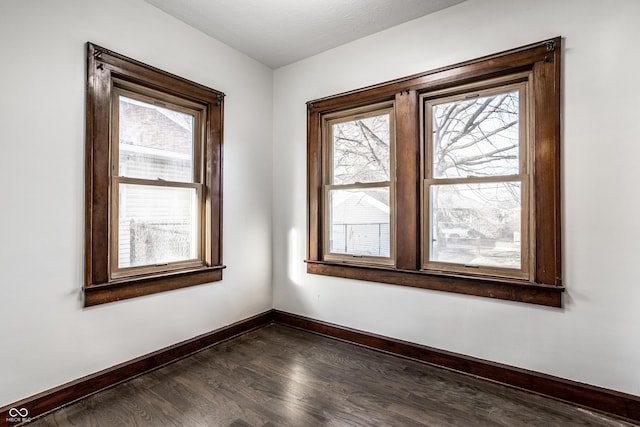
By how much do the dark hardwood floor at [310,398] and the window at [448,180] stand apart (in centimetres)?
69

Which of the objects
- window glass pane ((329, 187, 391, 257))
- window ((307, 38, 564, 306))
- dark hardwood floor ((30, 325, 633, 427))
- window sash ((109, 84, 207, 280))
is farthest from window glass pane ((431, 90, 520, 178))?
window sash ((109, 84, 207, 280))

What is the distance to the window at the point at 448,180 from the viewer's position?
7.20 ft

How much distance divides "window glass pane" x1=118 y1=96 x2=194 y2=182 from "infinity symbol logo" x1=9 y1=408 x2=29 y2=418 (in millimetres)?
1572

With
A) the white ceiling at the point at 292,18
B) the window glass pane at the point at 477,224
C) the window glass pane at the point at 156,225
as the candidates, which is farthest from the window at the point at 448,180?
the window glass pane at the point at 156,225

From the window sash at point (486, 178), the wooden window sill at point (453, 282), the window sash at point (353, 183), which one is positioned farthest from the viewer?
the window sash at point (353, 183)

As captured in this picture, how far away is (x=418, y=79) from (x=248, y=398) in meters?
2.75

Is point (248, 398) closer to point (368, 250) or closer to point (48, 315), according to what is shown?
point (48, 315)

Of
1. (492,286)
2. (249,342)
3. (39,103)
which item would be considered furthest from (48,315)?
(492,286)

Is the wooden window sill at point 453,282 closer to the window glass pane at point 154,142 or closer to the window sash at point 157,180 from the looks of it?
the window sash at point 157,180

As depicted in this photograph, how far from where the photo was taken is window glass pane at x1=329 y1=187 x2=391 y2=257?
298 centimetres

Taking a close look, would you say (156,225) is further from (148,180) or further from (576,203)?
(576,203)

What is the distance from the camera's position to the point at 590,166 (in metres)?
2.05

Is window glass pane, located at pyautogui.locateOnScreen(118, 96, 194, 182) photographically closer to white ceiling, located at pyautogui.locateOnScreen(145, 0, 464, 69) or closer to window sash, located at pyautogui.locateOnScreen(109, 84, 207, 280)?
window sash, located at pyautogui.locateOnScreen(109, 84, 207, 280)

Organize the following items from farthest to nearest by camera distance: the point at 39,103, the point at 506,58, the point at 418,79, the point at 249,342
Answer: the point at 249,342, the point at 418,79, the point at 506,58, the point at 39,103
